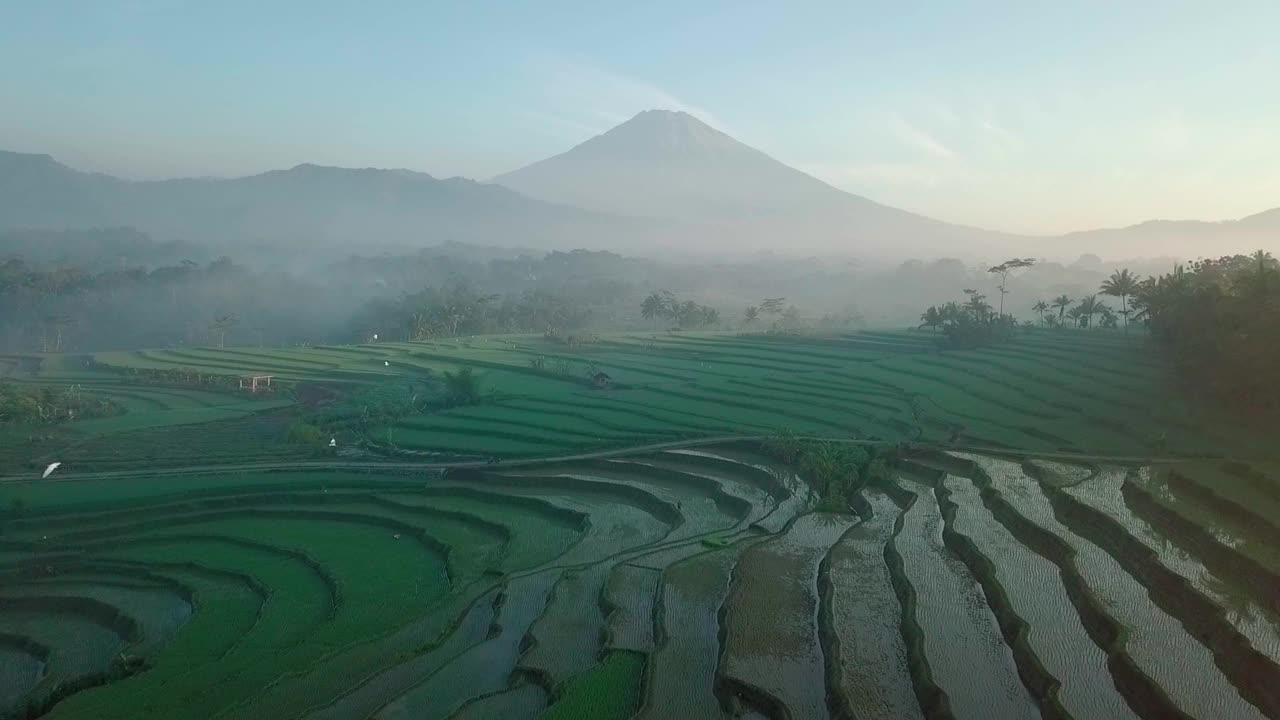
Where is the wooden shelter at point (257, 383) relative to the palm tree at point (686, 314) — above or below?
below

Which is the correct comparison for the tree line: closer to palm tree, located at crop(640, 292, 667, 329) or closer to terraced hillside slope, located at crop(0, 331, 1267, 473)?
terraced hillside slope, located at crop(0, 331, 1267, 473)

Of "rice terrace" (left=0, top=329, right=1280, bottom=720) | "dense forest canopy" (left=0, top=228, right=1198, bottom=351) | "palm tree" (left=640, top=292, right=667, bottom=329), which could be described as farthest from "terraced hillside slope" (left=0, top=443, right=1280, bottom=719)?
"dense forest canopy" (left=0, top=228, right=1198, bottom=351)

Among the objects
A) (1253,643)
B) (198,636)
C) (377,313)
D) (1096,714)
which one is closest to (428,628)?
(198,636)

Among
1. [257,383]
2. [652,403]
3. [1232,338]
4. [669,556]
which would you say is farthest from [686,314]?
[669,556]

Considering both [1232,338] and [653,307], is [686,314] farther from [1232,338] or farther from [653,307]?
[1232,338]

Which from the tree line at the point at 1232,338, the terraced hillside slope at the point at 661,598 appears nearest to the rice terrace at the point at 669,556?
the terraced hillside slope at the point at 661,598

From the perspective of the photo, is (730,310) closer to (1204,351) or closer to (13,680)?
(1204,351)

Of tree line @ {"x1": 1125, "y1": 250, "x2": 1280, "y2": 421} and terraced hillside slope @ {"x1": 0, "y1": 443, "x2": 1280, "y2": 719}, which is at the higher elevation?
tree line @ {"x1": 1125, "y1": 250, "x2": 1280, "y2": 421}

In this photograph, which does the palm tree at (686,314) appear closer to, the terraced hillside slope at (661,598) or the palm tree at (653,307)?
the palm tree at (653,307)
